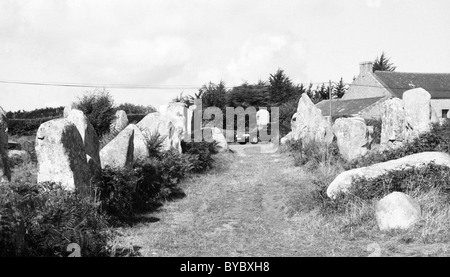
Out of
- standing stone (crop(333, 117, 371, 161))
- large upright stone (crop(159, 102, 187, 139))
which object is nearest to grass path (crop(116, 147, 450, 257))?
standing stone (crop(333, 117, 371, 161))

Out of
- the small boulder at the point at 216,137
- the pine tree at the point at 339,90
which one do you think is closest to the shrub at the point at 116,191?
the small boulder at the point at 216,137

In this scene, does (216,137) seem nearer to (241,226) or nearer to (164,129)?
(164,129)

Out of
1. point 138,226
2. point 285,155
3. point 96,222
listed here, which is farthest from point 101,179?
point 285,155

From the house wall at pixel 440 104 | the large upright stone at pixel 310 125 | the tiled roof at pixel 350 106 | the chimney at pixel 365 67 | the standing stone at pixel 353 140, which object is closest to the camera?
the standing stone at pixel 353 140

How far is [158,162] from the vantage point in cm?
1412

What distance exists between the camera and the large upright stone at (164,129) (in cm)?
1758

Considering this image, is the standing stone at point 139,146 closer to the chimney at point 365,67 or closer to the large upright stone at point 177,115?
the large upright stone at point 177,115

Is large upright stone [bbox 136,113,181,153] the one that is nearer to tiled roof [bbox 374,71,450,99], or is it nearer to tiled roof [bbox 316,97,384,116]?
tiled roof [bbox 316,97,384,116]

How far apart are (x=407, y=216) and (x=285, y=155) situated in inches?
502

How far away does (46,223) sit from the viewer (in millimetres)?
7336

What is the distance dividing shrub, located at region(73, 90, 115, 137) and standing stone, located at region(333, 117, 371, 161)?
12.0 meters

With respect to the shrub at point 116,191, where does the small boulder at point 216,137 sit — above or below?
above

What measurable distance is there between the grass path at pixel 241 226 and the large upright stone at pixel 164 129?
202 cm

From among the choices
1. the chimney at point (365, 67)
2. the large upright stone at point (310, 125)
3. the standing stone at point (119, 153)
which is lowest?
the standing stone at point (119, 153)
